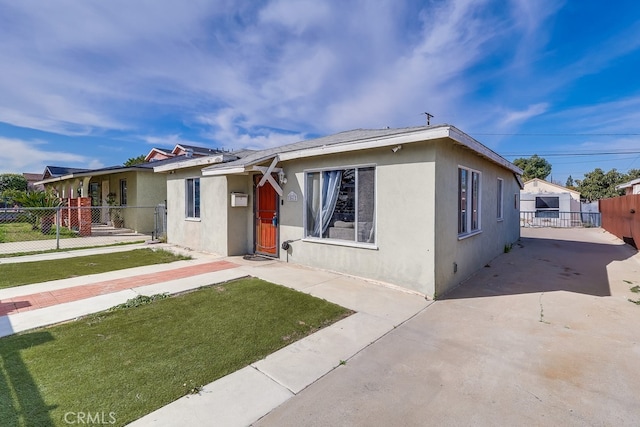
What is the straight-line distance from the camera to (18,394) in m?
2.41

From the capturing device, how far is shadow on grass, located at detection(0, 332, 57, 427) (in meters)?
2.12

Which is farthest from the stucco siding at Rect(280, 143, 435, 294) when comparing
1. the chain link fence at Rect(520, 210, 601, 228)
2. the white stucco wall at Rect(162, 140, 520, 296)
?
the chain link fence at Rect(520, 210, 601, 228)

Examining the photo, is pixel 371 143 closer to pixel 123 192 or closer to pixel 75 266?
pixel 75 266

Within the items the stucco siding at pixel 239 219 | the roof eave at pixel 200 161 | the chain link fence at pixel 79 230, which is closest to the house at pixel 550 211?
the stucco siding at pixel 239 219

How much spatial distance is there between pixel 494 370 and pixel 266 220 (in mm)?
6335

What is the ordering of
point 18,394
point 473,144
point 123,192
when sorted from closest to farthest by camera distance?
point 18,394, point 473,144, point 123,192

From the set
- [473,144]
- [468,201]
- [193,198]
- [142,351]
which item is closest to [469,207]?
[468,201]

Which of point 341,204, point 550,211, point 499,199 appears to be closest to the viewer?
point 341,204

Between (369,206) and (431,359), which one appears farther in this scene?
(369,206)

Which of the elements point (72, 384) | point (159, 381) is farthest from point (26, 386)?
point (159, 381)

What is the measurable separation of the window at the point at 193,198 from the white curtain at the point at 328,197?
16.3 feet

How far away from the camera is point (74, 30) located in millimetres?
7113

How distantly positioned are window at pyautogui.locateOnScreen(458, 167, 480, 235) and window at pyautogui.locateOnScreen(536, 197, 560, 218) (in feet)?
66.0

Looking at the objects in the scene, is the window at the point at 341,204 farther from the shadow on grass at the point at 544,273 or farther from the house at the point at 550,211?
the house at the point at 550,211
